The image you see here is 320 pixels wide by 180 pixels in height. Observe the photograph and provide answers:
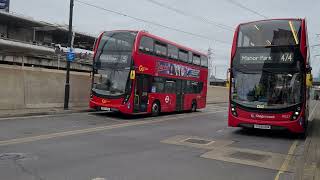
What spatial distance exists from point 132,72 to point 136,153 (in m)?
9.37

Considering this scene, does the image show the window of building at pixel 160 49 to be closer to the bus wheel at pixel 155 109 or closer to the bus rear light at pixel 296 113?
the bus wheel at pixel 155 109

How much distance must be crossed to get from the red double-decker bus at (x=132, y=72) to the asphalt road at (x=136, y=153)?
3.93 metres

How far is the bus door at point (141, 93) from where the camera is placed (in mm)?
19562

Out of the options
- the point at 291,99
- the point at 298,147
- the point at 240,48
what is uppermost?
the point at 240,48

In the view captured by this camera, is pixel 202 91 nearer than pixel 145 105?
No

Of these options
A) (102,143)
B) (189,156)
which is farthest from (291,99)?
(102,143)

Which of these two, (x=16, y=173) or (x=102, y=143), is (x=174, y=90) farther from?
(x=16, y=173)

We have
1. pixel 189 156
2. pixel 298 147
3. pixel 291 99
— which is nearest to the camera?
pixel 189 156

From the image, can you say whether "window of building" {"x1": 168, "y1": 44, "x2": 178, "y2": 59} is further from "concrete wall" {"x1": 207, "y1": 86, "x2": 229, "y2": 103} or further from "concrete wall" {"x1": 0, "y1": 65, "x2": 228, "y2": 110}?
"concrete wall" {"x1": 207, "y1": 86, "x2": 229, "y2": 103}

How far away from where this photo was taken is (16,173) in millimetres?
7004

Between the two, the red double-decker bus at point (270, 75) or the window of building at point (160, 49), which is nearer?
the red double-decker bus at point (270, 75)

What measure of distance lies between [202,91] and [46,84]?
11.6 metres

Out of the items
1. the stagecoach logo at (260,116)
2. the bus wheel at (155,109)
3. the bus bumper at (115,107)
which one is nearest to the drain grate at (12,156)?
the stagecoach logo at (260,116)

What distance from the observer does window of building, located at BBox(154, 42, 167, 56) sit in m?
21.0
